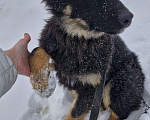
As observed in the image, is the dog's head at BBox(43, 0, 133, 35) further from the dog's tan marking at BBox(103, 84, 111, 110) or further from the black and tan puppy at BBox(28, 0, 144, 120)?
the dog's tan marking at BBox(103, 84, 111, 110)

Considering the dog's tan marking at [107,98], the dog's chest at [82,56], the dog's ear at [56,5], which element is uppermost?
the dog's ear at [56,5]

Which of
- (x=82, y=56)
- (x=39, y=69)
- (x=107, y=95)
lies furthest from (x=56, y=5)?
(x=107, y=95)

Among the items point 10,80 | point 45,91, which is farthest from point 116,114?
point 10,80

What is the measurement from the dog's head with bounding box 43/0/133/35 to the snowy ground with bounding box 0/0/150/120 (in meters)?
1.06

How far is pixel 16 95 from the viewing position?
3363 millimetres

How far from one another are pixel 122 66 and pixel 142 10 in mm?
2713

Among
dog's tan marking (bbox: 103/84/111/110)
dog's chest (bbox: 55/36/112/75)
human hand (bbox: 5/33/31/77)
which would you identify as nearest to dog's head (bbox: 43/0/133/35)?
dog's chest (bbox: 55/36/112/75)

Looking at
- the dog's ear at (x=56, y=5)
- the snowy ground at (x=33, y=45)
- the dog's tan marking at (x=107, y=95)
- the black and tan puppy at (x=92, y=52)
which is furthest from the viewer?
the snowy ground at (x=33, y=45)

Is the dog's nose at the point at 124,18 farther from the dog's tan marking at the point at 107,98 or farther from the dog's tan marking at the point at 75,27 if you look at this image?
the dog's tan marking at the point at 107,98

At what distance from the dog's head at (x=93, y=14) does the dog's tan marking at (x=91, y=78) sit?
1.97 feet

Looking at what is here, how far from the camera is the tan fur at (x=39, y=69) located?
2383 mm

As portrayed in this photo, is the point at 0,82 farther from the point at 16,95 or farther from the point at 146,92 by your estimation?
the point at 146,92

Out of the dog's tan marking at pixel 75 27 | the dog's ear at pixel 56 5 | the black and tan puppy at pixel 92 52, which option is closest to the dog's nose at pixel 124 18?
the black and tan puppy at pixel 92 52

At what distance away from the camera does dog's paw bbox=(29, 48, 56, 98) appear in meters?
2.38
